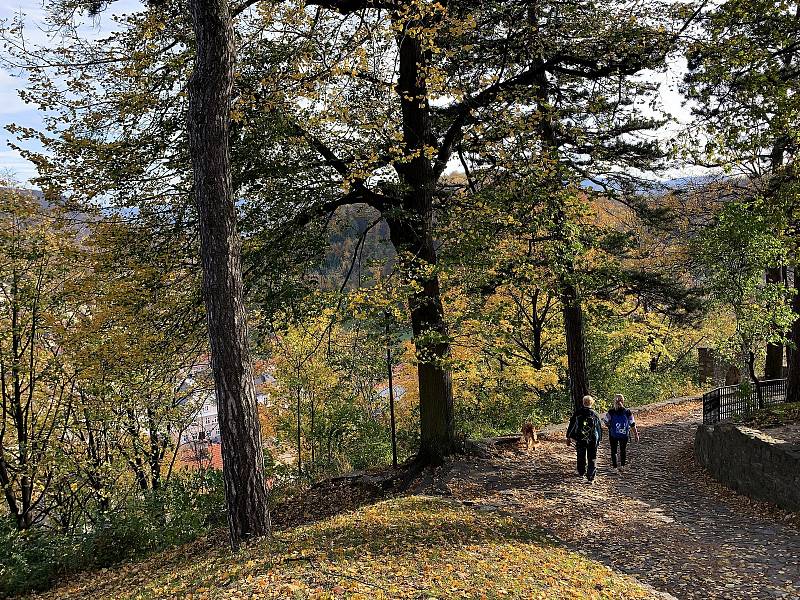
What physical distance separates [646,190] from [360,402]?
16371mm

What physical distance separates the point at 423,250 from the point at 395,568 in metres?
5.72

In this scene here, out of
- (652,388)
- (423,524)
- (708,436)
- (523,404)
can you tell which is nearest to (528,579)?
(423,524)

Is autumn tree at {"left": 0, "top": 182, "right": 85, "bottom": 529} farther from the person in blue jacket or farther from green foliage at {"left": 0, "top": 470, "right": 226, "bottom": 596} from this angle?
the person in blue jacket

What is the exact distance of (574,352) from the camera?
12.6m

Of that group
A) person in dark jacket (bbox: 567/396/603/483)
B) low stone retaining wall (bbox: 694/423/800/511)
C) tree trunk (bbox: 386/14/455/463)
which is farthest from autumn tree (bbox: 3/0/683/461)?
low stone retaining wall (bbox: 694/423/800/511)

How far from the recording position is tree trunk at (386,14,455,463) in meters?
9.22

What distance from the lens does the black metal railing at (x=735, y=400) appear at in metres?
12.6

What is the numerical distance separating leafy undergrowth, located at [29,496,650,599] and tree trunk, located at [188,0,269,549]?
631mm

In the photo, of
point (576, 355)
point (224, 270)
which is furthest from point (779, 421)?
point (224, 270)

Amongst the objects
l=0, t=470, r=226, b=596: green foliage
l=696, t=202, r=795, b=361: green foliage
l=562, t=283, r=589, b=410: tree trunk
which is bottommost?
l=0, t=470, r=226, b=596: green foliage

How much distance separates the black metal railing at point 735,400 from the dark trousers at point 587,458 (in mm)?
4338

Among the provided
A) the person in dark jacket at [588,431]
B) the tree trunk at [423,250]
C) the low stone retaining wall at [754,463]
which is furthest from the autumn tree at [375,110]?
the low stone retaining wall at [754,463]

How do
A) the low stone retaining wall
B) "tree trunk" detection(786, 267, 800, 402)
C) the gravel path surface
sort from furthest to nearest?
"tree trunk" detection(786, 267, 800, 402) → the low stone retaining wall → the gravel path surface

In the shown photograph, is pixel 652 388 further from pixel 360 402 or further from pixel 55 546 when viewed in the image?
pixel 55 546
